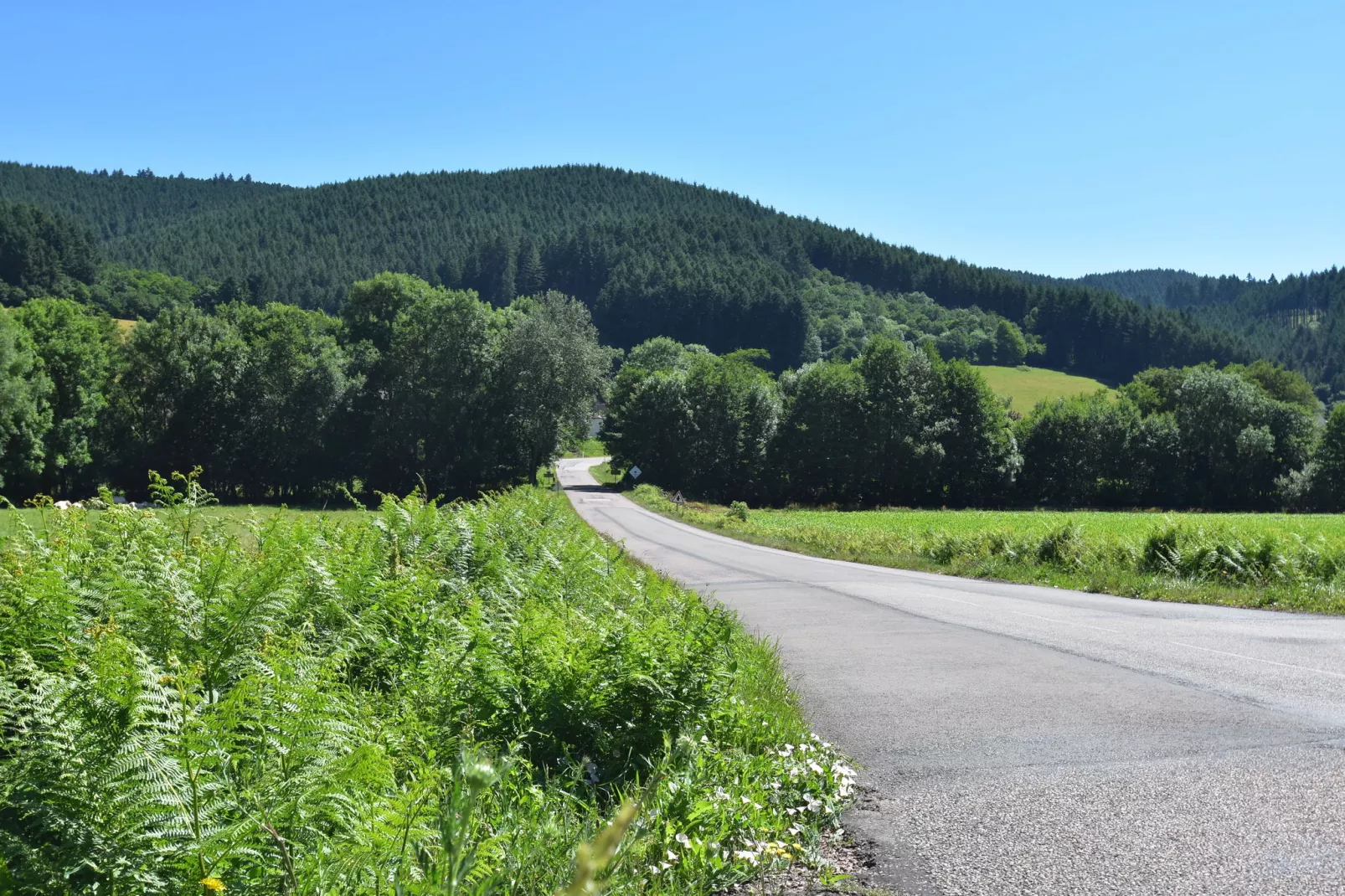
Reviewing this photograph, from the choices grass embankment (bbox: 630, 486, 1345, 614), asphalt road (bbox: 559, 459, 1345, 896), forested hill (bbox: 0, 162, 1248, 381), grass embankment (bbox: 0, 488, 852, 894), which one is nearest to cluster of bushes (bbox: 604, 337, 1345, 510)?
grass embankment (bbox: 630, 486, 1345, 614)

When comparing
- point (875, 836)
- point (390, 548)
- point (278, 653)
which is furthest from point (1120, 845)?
point (390, 548)

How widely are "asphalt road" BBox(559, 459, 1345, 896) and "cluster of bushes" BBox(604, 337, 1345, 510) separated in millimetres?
54409

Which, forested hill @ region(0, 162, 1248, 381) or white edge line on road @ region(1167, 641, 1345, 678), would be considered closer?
white edge line on road @ region(1167, 641, 1345, 678)

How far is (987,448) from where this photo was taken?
6606 centimetres

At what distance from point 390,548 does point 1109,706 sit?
22.1 feet

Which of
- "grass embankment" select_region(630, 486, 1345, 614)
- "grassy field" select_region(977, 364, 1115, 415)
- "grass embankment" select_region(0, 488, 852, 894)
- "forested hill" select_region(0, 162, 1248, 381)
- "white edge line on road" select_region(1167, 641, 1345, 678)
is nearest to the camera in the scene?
"grass embankment" select_region(0, 488, 852, 894)

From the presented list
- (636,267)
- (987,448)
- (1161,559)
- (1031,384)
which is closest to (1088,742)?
(1161,559)

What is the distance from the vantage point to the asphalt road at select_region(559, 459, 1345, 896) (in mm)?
4469

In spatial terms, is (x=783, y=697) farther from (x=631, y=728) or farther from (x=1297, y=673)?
(x=1297, y=673)

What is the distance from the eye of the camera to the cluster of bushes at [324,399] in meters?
60.1

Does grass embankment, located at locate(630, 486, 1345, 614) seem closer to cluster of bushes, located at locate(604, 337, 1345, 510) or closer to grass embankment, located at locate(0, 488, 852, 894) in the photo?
grass embankment, located at locate(0, 488, 852, 894)

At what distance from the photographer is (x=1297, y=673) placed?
28.1 ft

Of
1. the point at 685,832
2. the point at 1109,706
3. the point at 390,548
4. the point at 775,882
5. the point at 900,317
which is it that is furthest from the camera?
the point at 900,317

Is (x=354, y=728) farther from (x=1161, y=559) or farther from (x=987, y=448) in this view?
(x=987, y=448)
